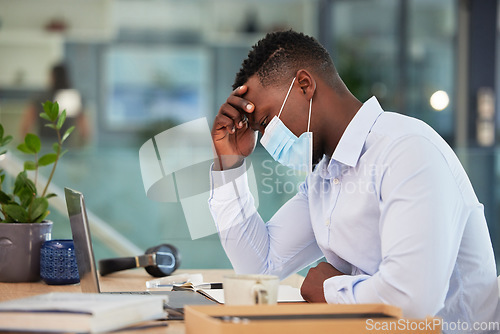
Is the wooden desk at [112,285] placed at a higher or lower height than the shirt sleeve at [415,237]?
lower

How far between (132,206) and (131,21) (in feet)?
4.39

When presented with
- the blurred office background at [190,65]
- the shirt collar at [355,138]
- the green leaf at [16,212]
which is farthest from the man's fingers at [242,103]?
the blurred office background at [190,65]

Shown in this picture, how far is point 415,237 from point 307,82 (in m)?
0.52

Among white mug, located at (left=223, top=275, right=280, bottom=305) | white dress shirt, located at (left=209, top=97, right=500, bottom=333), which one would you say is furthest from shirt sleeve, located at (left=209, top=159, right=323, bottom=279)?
white mug, located at (left=223, top=275, right=280, bottom=305)

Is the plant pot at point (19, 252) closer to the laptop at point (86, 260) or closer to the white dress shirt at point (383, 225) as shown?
the laptop at point (86, 260)

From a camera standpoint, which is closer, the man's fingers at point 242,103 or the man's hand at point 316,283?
the man's hand at point 316,283

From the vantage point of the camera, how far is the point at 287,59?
161 centimetres

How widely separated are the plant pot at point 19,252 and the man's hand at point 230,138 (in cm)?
53

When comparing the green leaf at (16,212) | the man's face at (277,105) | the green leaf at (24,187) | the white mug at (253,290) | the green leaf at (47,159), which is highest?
the man's face at (277,105)

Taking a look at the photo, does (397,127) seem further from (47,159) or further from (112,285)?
(47,159)

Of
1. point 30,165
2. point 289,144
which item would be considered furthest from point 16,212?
point 289,144

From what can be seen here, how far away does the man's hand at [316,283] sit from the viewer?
1387mm

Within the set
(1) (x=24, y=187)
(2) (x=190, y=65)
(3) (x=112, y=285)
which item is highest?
(2) (x=190, y=65)

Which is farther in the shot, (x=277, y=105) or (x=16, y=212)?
(x=16, y=212)
